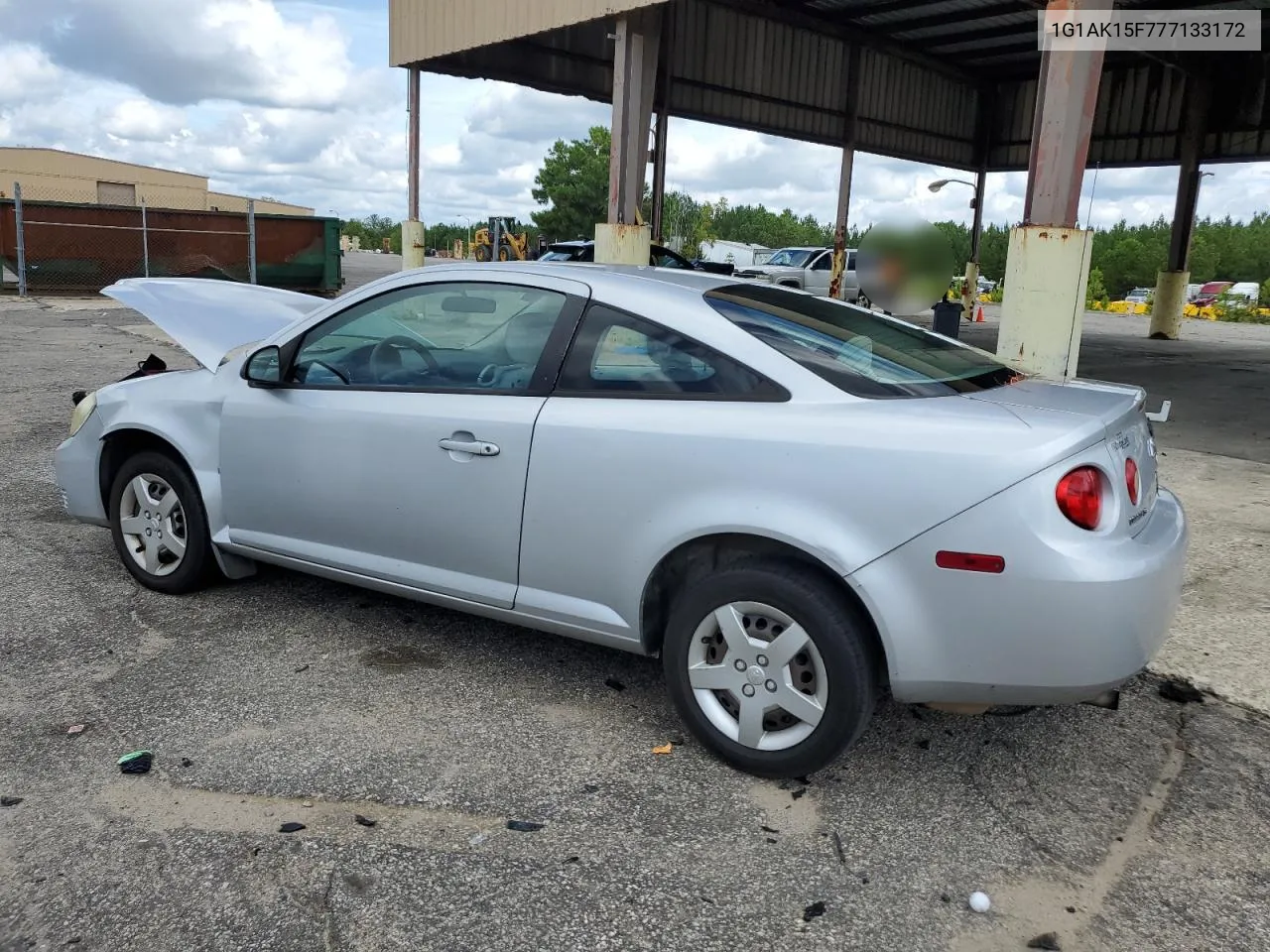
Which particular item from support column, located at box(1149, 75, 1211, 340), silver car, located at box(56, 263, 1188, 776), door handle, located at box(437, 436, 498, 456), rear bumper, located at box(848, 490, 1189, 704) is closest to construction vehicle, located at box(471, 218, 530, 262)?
support column, located at box(1149, 75, 1211, 340)

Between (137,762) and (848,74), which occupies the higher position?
(848,74)

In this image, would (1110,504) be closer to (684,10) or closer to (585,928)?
(585,928)

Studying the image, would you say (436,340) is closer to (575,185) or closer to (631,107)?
(631,107)

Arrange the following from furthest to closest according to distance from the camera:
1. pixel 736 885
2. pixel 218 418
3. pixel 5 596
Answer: pixel 5 596
pixel 218 418
pixel 736 885

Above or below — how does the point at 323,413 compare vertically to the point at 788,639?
above

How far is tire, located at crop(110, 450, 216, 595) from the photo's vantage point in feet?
13.5

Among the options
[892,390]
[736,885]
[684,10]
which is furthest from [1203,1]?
[736,885]

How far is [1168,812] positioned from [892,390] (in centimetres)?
146

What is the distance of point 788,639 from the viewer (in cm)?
277

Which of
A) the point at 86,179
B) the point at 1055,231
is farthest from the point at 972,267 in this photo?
the point at 86,179

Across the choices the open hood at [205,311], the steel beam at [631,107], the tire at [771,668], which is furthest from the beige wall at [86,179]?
the tire at [771,668]

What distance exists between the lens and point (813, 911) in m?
2.37

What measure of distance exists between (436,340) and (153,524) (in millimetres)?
1579

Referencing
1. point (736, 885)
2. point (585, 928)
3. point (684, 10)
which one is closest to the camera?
point (585, 928)
